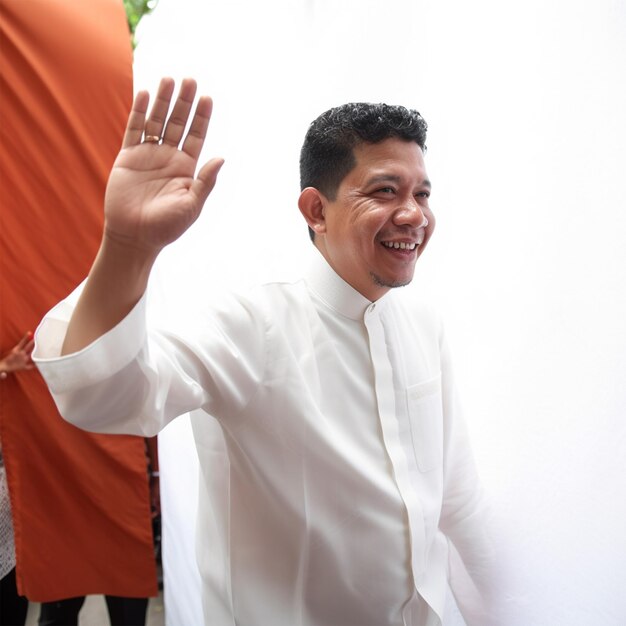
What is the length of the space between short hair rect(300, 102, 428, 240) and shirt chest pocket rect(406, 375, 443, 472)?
1.41 feet

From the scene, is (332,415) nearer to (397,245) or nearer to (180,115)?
(397,245)

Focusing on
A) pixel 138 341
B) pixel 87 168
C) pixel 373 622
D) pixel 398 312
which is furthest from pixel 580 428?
pixel 87 168

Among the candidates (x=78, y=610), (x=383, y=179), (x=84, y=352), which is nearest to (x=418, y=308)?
(x=383, y=179)

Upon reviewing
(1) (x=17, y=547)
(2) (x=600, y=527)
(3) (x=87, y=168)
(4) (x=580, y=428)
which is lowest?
(1) (x=17, y=547)

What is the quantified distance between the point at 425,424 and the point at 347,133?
591 millimetres

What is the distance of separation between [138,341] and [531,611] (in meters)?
0.98

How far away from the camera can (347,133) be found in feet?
3.34

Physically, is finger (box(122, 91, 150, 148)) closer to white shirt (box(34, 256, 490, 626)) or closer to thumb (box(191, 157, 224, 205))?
thumb (box(191, 157, 224, 205))

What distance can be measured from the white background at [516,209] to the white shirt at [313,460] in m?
0.18

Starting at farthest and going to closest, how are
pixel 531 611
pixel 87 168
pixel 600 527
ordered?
pixel 87 168, pixel 531 611, pixel 600 527

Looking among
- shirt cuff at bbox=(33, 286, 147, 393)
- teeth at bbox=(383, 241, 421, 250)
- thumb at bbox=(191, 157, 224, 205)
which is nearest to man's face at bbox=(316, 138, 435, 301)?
teeth at bbox=(383, 241, 421, 250)

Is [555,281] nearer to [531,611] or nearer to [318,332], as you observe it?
[318,332]

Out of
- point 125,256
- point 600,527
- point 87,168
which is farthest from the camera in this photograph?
point 87,168

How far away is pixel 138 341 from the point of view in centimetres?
68
